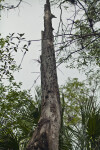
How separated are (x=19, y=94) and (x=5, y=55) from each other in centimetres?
186

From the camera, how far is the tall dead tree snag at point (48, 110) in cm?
126

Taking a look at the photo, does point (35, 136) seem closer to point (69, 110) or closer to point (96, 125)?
point (96, 125)

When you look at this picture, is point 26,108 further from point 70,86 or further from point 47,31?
point 70,86

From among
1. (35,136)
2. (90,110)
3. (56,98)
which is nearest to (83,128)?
(90,110)

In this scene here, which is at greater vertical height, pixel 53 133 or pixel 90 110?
pixel 90 110

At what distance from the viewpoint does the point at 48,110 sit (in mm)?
1584

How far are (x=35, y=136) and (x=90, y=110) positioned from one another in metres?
Answer: 1.21

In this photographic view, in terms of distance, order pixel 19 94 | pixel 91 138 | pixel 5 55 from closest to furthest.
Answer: pixel 91 138, pixel 5 55, pixel 19 94

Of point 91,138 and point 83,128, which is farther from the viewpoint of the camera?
point 91,138

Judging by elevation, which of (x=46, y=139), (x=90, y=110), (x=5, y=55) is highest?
(x=5, y=55)

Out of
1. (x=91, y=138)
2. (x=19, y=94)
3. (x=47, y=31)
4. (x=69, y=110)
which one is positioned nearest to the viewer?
(x=91, y=138)

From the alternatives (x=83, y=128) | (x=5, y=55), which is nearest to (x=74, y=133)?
(x=83, y=128)

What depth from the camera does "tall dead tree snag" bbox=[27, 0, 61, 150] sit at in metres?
1.26

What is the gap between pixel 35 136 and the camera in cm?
132
